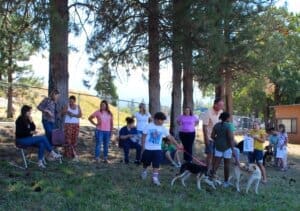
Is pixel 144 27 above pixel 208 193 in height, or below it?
above

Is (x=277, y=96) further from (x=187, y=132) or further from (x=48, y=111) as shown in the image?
(x=48, y=111)

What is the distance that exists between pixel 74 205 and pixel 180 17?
25.0ft

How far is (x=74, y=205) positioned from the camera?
315 inches

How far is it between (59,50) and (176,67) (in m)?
5.92

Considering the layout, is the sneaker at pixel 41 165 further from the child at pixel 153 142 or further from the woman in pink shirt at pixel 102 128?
the child at pixel 153 142

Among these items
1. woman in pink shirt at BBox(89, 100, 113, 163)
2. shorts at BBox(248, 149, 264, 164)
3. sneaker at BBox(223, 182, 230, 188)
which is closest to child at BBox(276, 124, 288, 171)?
shorts at BBox(248, 149, 264, 164)

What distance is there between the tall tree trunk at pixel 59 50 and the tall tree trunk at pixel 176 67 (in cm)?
308

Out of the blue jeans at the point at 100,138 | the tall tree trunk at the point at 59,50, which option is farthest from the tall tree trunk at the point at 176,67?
the blue jeans at the point at 100,138

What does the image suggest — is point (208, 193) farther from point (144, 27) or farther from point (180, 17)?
point (144, 27)

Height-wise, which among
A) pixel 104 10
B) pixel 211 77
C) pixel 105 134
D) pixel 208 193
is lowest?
pixel 208 193

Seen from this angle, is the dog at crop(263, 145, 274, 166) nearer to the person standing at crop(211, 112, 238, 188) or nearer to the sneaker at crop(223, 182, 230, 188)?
the sneaker at crop(223, 182, 230, 188)

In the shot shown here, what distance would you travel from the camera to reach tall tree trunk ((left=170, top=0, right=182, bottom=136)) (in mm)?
14414

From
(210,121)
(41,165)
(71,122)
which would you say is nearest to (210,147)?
(210,121)

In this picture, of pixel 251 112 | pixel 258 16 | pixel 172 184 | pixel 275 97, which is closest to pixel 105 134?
pixel 172 184
